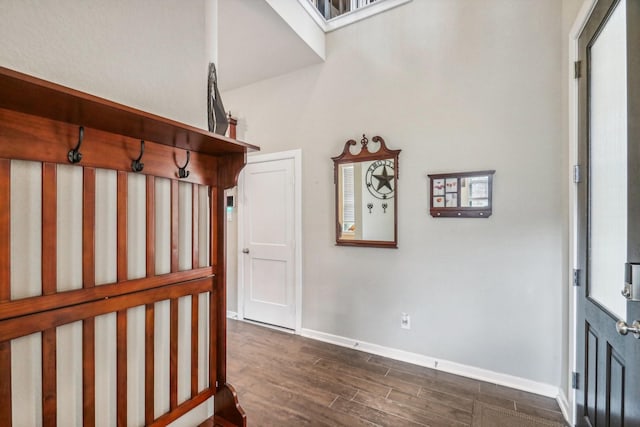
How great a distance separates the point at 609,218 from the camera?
136 cm

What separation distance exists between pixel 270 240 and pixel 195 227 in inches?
78.6

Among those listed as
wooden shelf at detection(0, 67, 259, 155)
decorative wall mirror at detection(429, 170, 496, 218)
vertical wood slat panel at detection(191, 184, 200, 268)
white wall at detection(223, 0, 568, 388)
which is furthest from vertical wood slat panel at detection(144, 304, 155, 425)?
decorative wall mirror at detection(429, 170, 496, 218)

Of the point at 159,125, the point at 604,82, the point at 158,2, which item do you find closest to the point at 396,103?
the point at 604,82

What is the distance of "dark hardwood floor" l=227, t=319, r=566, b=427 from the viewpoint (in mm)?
1935

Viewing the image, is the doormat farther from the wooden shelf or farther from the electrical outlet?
the wooden shelf

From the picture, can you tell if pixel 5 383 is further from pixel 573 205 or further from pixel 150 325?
pixel 573 205

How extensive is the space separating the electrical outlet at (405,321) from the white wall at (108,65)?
1765 millimetres

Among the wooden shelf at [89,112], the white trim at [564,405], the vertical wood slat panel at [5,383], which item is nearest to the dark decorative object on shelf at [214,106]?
the wooden shelf at [89,112]

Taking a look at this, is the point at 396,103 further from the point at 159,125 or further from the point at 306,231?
the point at 159,125

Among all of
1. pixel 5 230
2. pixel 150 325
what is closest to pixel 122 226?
pixel 5 230

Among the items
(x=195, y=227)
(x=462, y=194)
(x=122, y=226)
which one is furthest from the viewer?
(x=462, y=194)

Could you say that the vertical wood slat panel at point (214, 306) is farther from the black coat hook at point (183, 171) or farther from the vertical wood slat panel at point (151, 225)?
the vertical wood slat panel at point (151, 225)

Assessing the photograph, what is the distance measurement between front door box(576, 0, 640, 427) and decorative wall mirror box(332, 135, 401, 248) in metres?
1.37

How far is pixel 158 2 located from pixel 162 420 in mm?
1933
